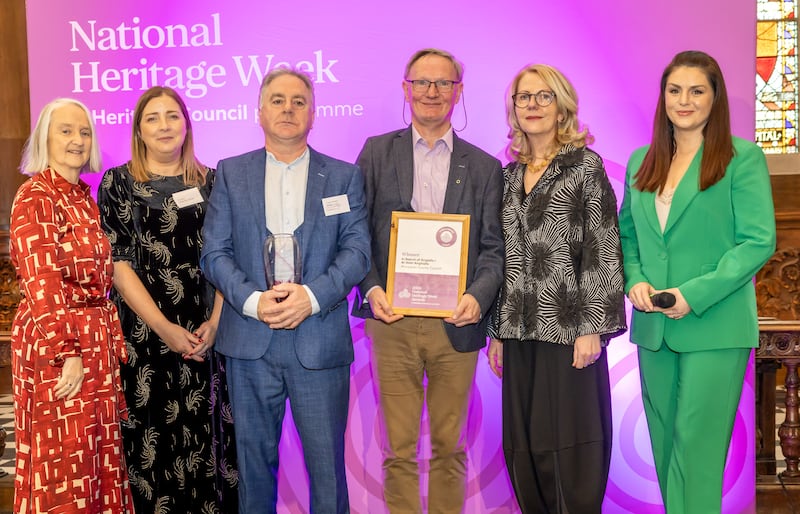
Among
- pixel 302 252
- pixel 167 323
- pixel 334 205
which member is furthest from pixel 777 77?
pixel 167 323

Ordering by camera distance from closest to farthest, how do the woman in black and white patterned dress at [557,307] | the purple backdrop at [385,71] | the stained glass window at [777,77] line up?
the woman in black and white patterned dress at [557,307] → the purple backdrop at [385,71] → the stained glass window at [777,77]

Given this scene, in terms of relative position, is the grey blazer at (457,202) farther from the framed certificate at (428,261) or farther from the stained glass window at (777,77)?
the stained glass window at (777,77)

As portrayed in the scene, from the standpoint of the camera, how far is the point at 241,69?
376 cm

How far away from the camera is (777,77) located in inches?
287

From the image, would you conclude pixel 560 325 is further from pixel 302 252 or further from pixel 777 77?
pixel 777 77

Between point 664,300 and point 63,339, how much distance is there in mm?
2145

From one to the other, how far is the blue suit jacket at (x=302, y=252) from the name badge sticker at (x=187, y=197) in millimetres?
162

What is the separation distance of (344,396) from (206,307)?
0.69m

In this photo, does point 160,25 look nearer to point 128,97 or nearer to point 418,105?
point 128,97

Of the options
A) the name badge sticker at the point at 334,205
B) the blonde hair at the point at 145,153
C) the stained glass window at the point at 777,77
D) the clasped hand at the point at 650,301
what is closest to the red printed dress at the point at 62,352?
the blonde hair at the point at 145,153

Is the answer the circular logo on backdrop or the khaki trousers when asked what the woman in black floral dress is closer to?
the khaki trousers

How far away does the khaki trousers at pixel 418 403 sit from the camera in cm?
308

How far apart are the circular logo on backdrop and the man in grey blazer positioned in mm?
97

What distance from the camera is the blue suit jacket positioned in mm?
2850
